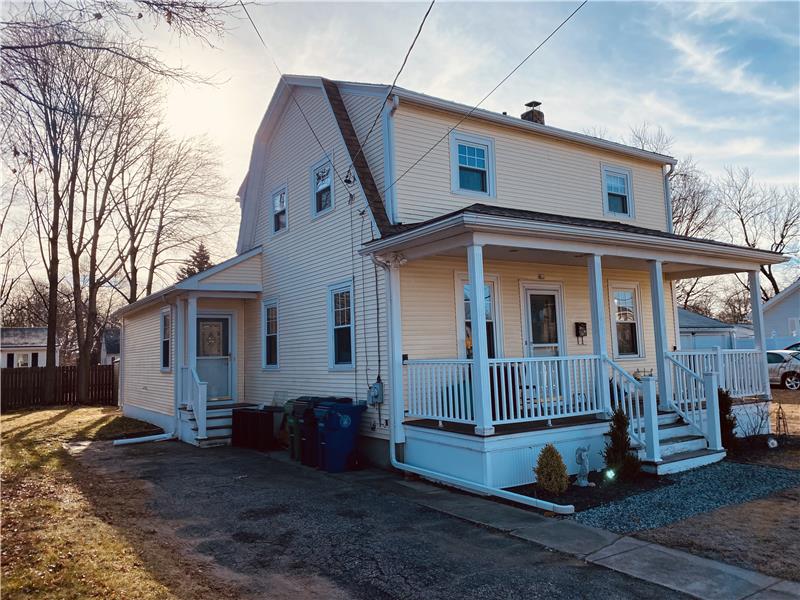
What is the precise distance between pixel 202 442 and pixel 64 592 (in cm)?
818

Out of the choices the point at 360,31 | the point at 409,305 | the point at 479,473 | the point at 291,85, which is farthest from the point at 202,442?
the point at 360,31

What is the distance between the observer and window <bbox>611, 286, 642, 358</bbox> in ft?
40.8

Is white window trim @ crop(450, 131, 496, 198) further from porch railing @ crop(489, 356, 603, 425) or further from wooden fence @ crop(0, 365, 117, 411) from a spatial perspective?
wooden fence @ crop(0, 365, 117, 411)

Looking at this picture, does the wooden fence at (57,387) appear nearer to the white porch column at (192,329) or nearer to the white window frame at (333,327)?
the white porch column at (192,329)

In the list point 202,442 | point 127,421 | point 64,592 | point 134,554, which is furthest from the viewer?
point 127,421

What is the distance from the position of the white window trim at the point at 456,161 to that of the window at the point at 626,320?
12.4 feet

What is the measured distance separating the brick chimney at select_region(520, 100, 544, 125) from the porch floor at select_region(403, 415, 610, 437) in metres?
6.83

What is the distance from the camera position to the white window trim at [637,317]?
12227mm

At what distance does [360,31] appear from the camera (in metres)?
8.11

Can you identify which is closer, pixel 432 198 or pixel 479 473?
pixel 479 473

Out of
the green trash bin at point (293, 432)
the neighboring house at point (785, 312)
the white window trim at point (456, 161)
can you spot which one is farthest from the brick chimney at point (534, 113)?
the neighboring house at point (785, 312)

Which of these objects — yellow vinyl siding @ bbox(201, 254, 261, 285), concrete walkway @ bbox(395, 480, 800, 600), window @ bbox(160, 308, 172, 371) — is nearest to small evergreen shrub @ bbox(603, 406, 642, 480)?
concrete walkway @ bbox(395, 480, 800, 600)

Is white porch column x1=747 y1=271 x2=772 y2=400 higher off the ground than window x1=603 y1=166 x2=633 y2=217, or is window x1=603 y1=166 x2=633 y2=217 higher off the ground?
window x1=603 y1=166 x2=633 y2=217

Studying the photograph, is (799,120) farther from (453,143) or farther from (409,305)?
(409,305)
